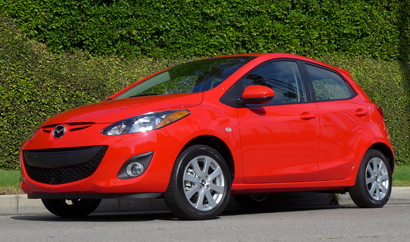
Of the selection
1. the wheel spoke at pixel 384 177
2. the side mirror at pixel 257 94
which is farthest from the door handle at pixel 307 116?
the wheel spoke at pixel 384 177

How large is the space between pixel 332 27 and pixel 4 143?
718cm

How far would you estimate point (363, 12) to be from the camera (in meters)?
13.8

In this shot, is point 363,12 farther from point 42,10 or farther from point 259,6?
point 42,10

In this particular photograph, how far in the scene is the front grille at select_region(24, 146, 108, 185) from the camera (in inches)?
209

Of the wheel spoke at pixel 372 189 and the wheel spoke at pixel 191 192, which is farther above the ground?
the wheel spoke at pixel 191 192

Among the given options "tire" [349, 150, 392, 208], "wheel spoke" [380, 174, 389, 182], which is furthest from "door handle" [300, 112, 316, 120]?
"wheel spoke" [380, 174, 389, 182]

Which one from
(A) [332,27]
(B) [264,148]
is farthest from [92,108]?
(A) [332,27]

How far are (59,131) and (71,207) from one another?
4.15 feet

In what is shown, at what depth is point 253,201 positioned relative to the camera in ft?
25.1

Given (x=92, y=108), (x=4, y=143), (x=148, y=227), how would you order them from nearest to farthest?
(x=148, y=227), (x=92, y=108), (x=4, y=143)

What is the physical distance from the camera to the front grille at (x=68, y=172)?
5301mm

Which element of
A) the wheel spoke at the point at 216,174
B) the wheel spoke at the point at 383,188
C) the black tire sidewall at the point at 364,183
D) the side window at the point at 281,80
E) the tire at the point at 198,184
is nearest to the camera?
the tire at the point at 198,184

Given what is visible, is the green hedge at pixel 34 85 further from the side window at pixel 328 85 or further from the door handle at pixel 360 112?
the door handle at pixel 360 112

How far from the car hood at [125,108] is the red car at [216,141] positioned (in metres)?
0.01
